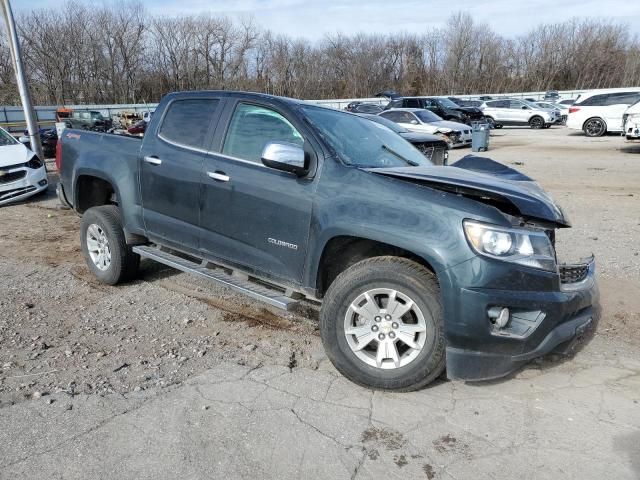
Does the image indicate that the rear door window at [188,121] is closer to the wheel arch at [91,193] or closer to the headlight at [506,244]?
the wheel arch at [91,193]

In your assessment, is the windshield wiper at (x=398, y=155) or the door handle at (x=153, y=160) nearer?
the windshield wiper at (x=398, y=155)

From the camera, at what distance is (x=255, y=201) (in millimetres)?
3801

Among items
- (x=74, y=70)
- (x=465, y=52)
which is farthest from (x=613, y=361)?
Answer: (x=465, y=52)

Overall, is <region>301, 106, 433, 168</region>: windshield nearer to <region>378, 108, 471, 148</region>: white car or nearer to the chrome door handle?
Result: the chrome door handle

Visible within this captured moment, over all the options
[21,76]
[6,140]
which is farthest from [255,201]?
[21,76]

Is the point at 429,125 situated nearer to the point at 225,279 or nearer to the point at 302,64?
the point at 225,279

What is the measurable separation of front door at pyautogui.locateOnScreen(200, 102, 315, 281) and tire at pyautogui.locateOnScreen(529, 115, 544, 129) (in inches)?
1139

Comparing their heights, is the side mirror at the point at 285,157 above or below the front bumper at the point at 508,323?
above

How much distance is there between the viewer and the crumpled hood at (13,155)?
32.1 feet

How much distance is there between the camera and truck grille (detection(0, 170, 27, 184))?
31.6ft

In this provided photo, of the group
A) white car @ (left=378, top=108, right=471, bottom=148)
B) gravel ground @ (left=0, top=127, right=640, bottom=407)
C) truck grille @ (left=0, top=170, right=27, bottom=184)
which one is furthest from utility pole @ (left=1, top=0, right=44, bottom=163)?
white car @ (left=378, top=108, right=471, bottom=148)

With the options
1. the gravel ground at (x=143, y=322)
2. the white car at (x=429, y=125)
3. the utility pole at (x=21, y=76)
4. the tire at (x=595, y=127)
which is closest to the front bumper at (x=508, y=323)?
the gravel ground at (x=143, y=322)

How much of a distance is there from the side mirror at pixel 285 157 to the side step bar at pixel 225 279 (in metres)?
0.91

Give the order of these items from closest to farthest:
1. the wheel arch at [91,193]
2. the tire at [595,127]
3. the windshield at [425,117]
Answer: the wheel arch at [91,193] < the windshield at [425,117] < the tire at [595,127]
